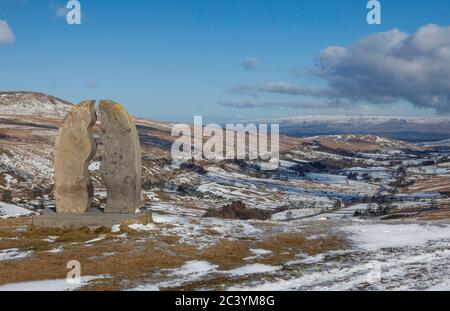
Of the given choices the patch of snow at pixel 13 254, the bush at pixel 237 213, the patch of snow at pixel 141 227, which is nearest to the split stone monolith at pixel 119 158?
the patch of snow at pixel 141 227

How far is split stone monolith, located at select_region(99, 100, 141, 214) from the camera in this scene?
1050 inches

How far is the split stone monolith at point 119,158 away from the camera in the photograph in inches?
1050

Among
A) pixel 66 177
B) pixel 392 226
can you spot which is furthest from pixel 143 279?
pixel 392 226

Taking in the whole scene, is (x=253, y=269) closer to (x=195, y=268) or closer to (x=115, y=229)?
(x=195, y=268)

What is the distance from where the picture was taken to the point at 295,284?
15938 mm

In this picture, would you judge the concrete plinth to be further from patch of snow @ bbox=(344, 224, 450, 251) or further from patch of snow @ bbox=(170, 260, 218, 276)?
patch of snow @ bbox=(344, 224, 450, 251)

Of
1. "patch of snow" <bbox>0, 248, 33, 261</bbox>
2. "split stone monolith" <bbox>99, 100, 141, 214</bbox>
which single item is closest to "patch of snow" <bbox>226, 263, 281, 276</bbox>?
"patch of snow" <bbox>0, 248, 33, 261</bbox>

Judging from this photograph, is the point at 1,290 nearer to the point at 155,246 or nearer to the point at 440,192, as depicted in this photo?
the point at 155,246

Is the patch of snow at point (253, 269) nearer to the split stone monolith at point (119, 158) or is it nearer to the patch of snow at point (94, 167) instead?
the split stone monolith at point (119, 158)

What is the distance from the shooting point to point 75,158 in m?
27.5

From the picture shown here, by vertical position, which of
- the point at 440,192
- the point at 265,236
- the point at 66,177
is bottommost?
the point at 440,192

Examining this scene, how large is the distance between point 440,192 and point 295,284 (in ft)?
519

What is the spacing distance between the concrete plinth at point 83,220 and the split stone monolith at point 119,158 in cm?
91

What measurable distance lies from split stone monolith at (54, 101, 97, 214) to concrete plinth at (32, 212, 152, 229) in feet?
3.17
